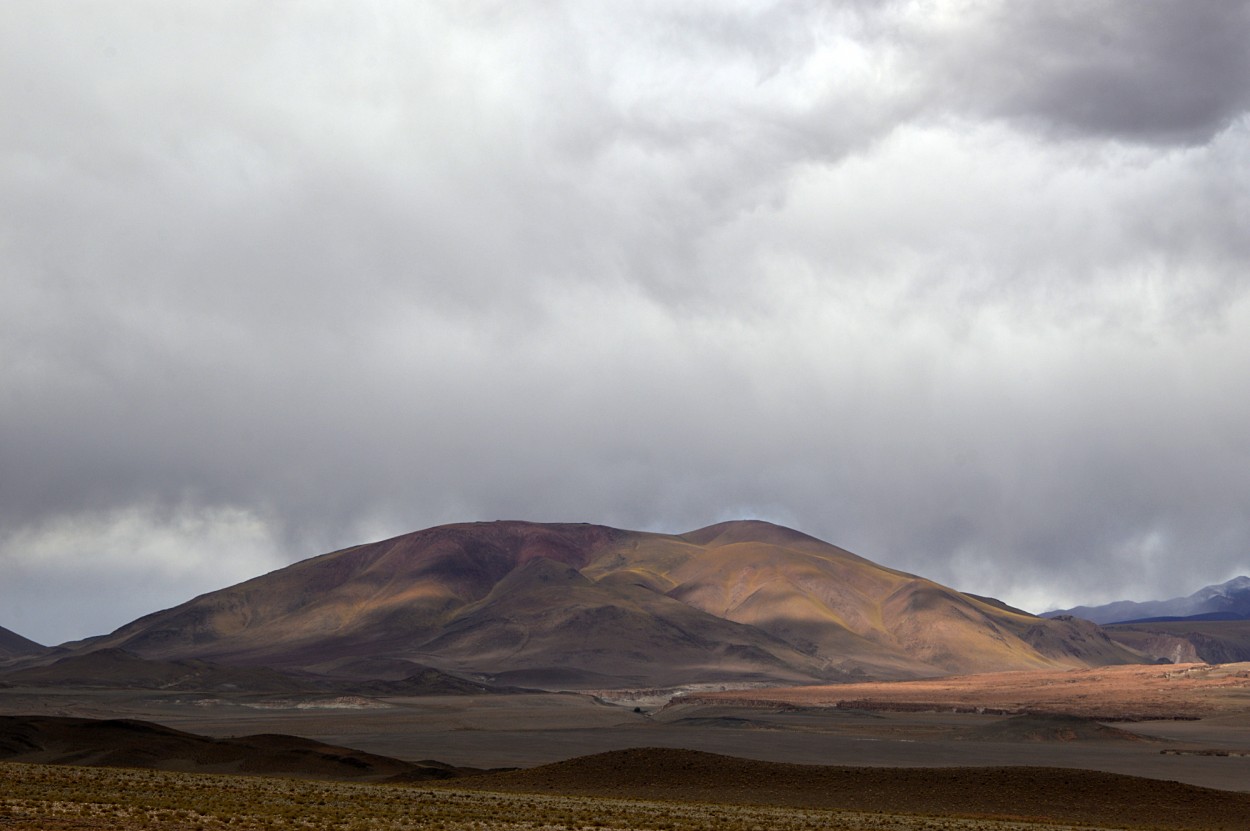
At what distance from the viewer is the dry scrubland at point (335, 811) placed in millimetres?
36156

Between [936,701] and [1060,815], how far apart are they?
129m

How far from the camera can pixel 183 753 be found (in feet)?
231

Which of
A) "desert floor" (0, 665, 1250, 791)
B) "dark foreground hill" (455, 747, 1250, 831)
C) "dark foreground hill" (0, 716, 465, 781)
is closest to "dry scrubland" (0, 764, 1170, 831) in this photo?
"dark foreground hill" (455, 747, 1250, 831)

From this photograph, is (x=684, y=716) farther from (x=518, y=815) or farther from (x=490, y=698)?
(x=518, y=815)

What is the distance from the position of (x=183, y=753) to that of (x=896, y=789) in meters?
38.6

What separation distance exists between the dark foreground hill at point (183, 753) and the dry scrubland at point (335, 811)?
39.0 ft

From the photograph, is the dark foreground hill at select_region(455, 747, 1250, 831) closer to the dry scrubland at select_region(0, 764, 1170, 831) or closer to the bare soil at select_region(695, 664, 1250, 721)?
the dry scrubland at select_region(0, 764, 1170, 831)

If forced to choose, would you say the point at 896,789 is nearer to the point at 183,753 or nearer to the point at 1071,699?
the point at 183,753

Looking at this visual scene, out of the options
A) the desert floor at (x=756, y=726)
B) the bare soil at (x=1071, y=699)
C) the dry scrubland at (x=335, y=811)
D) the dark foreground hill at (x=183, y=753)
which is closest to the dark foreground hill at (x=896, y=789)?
the dry scrubland at (x=335, y=811)

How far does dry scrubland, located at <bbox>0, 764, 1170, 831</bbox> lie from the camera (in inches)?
1423

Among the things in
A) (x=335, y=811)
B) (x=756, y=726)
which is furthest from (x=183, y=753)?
(x=756, y=726)

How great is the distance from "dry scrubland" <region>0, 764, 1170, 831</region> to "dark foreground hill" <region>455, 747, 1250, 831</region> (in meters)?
4.98

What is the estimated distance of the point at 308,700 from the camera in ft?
539

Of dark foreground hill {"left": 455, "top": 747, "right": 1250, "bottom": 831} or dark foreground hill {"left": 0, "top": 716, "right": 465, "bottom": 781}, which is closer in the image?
dark foreground hill {"left": 455, "top": 747, "right": 1250, "bottom": 831}
